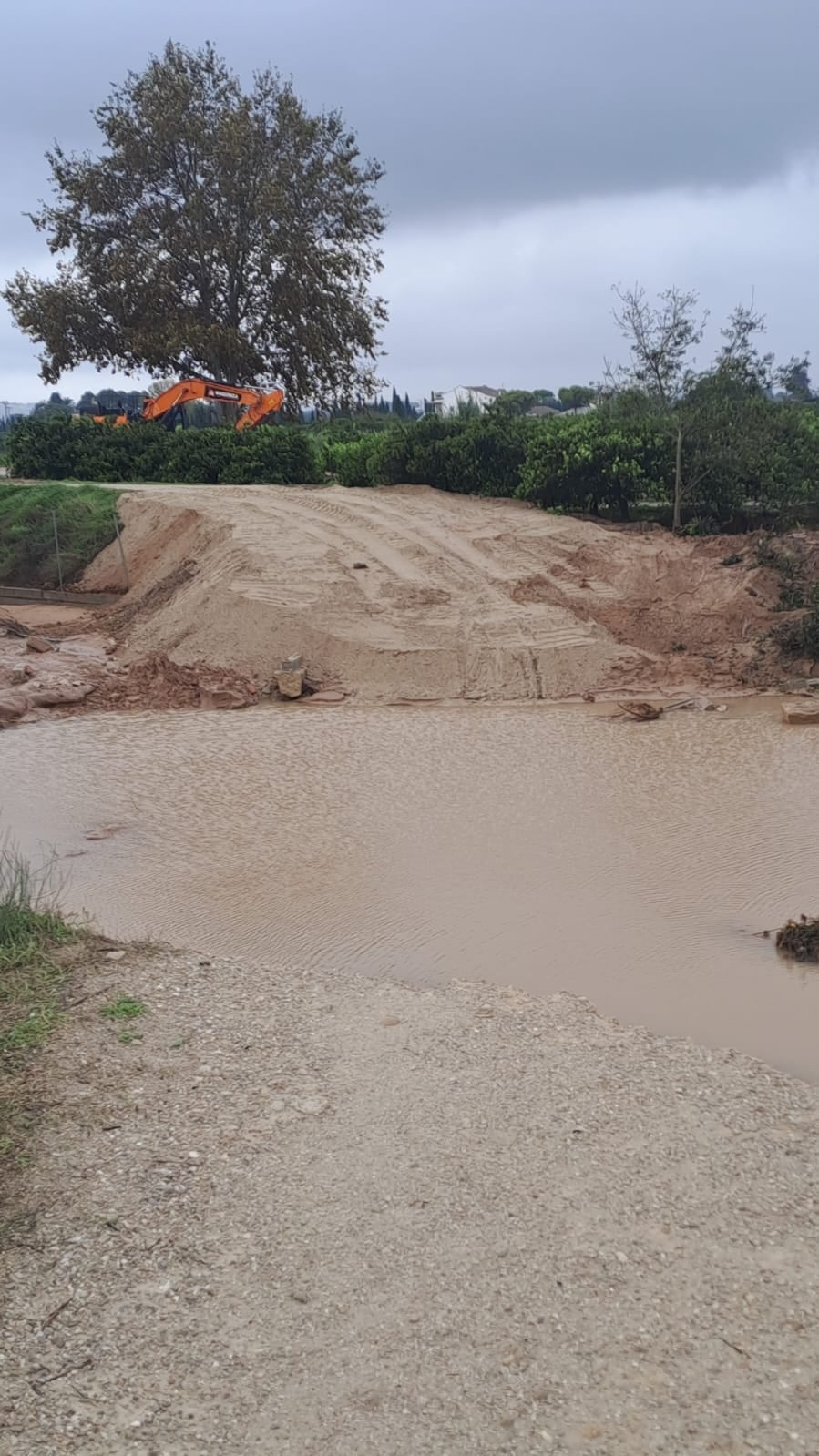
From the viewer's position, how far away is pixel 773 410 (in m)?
17.6

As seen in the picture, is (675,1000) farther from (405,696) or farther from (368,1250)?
(405,696)

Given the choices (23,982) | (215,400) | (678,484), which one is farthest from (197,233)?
(23,982)

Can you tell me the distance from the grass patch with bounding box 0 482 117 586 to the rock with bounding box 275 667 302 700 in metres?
5.58

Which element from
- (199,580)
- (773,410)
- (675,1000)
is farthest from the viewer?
(773,410)

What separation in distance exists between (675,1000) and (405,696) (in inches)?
296

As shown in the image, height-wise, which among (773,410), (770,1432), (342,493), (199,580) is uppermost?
(773,410)

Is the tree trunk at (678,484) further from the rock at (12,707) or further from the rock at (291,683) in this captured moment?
the rock at (12,707)

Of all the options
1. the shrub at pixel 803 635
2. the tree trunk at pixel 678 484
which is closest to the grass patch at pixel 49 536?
the tree trunk at pixel 678 484

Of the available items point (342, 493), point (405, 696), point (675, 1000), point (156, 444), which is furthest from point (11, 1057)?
point (156, 444)

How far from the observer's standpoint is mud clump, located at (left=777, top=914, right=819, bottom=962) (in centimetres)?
618

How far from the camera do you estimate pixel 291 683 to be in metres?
13.0

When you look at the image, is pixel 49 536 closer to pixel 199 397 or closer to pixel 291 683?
pixel 291 683

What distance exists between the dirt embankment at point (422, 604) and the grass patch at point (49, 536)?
460 mm

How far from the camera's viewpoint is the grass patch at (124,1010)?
529cm
